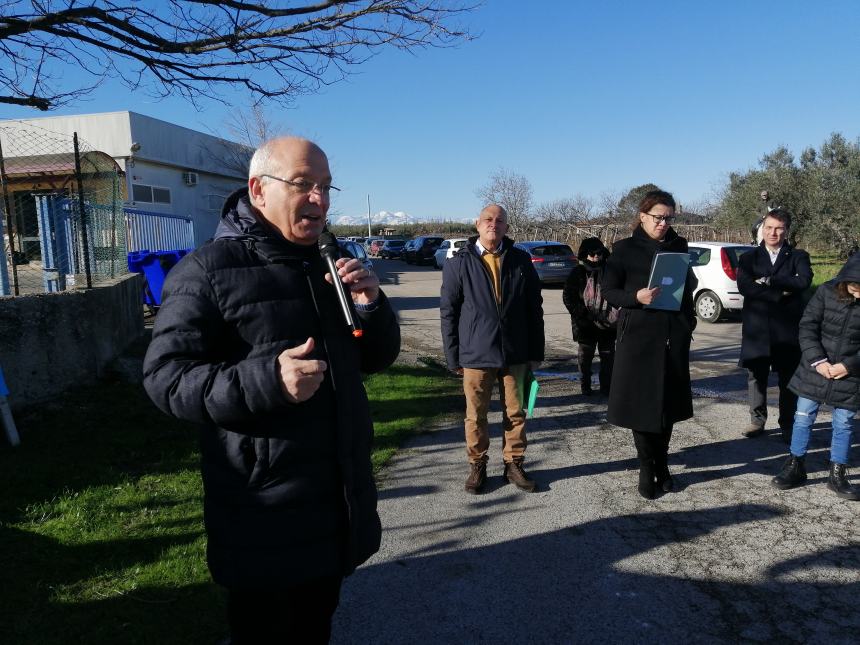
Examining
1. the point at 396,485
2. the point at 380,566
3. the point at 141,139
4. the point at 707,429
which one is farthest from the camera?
the point at 141,139

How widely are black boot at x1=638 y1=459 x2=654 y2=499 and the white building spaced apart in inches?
681

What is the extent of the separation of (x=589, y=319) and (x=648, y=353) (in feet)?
9.65

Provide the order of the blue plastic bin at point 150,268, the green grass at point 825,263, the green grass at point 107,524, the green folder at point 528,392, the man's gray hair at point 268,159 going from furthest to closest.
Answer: the green grass at point 825,263
the blue plastic bin at point 150,268
the green folder at point 528,392
the green grass at point 107,524
the man's gray hair at point 268,159

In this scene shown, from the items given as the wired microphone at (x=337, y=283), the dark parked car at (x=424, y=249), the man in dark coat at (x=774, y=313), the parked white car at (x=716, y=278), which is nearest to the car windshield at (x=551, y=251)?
the parked white car at (x=716, y=278)

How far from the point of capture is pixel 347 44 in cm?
534

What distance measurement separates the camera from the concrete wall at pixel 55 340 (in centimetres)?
563

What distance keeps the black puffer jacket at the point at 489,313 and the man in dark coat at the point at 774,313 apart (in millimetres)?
2482

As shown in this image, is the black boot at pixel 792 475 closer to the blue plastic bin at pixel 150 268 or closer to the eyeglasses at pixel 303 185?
the eyeglasses at pixel 303 185

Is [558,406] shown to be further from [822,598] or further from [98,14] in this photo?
[98,14]

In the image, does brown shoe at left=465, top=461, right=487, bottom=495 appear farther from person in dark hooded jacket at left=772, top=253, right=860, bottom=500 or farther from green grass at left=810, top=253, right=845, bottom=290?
green grass at left=810, top=253, right=845, bottom=290

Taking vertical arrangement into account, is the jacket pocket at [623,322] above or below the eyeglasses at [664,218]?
below

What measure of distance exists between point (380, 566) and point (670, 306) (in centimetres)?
263

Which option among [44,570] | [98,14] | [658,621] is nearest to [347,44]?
[98,14]

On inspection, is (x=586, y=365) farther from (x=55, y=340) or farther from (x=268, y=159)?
(x=268, y=159)
